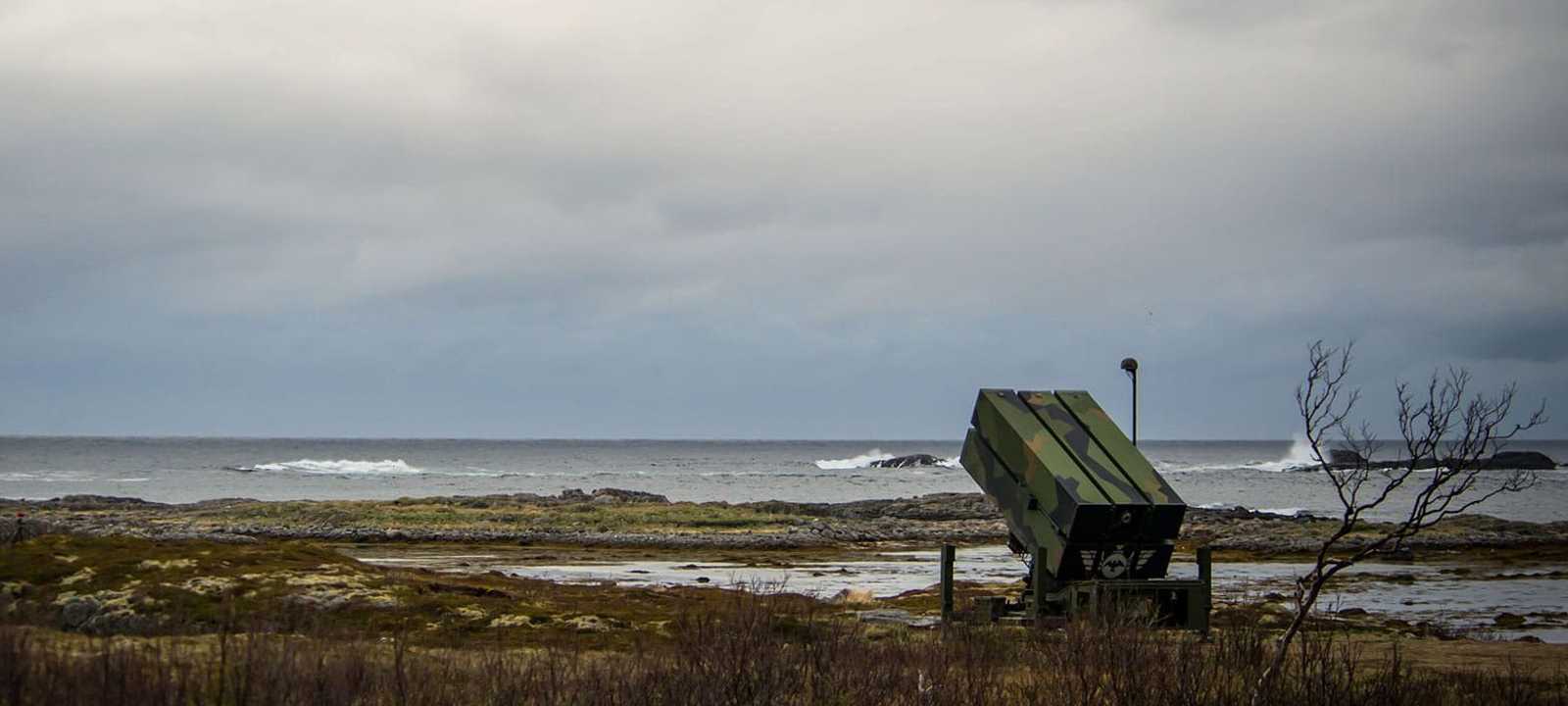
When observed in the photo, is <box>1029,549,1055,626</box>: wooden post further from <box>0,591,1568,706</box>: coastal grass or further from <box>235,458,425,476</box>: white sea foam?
<box>235,458,425,476</box>: white sea foam

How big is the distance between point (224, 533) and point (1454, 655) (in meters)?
44.8

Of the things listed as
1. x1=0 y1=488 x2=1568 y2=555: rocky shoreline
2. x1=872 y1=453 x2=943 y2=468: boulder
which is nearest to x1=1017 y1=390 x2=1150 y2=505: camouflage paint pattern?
x1=0 y1=488 x2=1568 y2=555: rocky shoreline

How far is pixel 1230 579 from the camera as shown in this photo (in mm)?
38531

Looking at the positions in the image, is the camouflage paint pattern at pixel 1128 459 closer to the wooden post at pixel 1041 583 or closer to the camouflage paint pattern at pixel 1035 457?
the camouflage paint pattern at pixel 1035 457

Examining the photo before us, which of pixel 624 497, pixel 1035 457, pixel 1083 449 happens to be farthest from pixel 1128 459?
pixel 624 497

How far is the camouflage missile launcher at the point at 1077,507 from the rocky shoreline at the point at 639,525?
32.5 metres

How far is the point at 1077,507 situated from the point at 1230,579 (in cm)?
2195

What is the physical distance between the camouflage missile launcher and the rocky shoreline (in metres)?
32.5

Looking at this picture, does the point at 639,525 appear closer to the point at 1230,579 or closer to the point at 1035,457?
the point at 1230,579

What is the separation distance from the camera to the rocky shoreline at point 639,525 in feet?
175

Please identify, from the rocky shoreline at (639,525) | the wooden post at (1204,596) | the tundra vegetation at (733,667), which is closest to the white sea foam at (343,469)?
the rocky shoreline at (639,525)

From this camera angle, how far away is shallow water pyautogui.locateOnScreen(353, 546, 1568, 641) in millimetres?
30391

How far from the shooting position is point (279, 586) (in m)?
23.0

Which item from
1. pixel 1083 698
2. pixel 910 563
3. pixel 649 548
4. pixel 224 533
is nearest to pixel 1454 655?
pixel 1083 698
